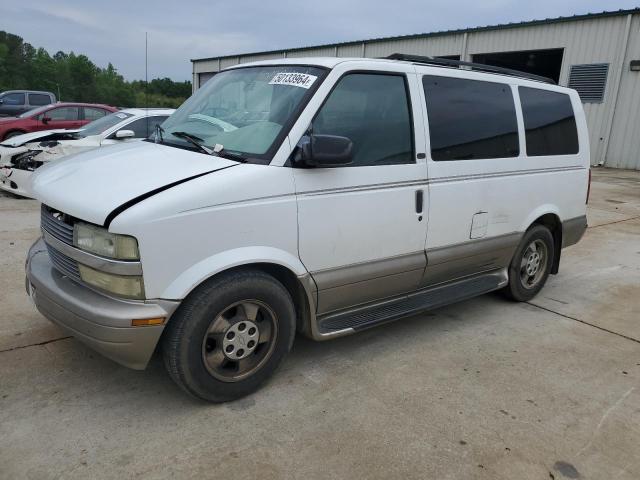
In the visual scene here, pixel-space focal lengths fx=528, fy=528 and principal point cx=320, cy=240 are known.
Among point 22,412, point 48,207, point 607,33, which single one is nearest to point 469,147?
point 48,207

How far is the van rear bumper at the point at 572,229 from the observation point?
204 inches

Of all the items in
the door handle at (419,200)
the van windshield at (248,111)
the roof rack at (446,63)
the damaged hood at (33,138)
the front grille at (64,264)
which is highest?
the roof rack at (446,63)

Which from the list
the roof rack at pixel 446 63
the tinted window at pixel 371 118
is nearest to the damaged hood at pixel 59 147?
the roof rack at pixel 446 63

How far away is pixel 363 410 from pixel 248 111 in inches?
78.2

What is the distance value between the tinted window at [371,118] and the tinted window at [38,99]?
18276 mm

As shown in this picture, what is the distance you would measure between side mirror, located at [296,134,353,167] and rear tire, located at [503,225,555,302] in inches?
97.3

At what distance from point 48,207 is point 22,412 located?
1.17m

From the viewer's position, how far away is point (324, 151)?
2.96 m

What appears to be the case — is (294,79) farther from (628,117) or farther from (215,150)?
(628,117)

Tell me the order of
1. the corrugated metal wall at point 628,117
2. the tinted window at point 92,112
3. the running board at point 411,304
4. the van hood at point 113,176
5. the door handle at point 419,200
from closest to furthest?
the van hood at point 113,176 < the running board at point 411,304 < the door handle at point 419,200 < the tinted window at point 92,112 < the corrugated metal wall at point 628,117

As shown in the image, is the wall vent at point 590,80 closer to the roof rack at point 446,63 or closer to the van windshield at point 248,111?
the roof rack at point 446,63

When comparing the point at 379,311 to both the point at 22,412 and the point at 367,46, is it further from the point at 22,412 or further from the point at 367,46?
the point at 367,46

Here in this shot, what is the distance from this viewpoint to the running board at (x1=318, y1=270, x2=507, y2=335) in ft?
11.4

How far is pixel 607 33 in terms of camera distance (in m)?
17.0
